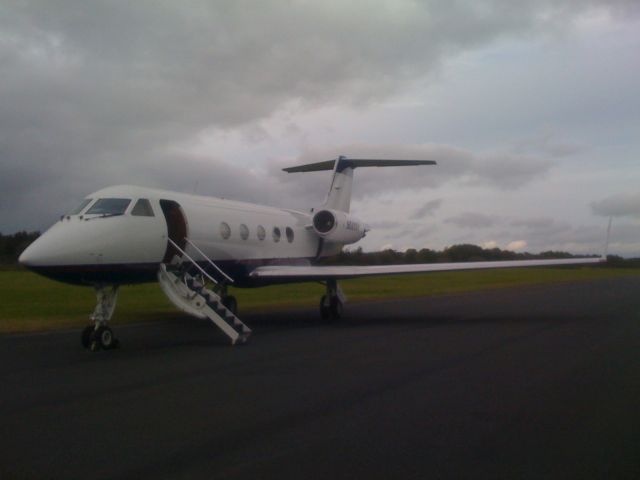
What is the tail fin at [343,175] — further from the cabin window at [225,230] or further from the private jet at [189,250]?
the cabin window at [225,230]

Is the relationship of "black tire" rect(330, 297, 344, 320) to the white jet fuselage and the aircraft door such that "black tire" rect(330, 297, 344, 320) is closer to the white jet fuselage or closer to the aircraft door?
the white jet fuselage

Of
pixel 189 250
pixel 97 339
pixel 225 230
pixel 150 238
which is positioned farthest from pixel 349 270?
pixel 97 339

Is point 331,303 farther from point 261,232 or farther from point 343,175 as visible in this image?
point 343,175

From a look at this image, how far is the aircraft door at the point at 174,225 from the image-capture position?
635 inches

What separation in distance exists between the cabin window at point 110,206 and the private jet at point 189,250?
0.07 ft

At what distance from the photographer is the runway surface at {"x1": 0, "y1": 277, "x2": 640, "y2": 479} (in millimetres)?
5660

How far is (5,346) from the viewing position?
14094mm

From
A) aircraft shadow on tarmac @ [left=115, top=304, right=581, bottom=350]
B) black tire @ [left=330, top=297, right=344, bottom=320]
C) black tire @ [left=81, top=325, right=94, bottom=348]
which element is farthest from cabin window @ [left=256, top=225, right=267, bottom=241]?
black tire @ [left=81, top=325, right=94, bottom=348]

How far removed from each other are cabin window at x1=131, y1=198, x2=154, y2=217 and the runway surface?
2862 millimetres

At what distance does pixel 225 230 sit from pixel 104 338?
20.4 feet

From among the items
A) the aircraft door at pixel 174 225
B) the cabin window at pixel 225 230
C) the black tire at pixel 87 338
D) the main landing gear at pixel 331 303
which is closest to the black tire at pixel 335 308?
the main landing gear at pixel 331 303

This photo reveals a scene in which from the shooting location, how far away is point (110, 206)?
1488 cm

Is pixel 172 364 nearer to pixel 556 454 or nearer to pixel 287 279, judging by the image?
pixel 556 454

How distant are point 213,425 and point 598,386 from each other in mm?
5315
